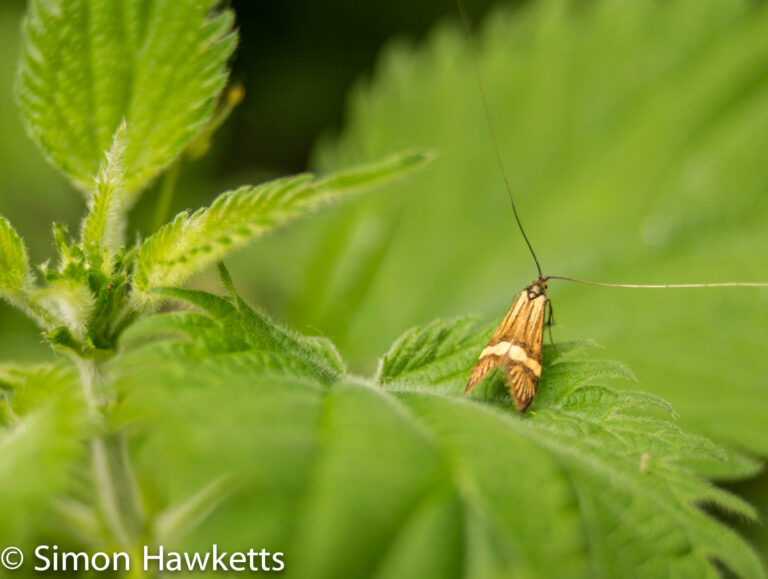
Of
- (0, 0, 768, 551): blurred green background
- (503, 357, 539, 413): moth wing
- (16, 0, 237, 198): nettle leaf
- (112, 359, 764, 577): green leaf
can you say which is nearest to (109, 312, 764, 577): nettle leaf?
(112, 359, 764, 577): green leaf

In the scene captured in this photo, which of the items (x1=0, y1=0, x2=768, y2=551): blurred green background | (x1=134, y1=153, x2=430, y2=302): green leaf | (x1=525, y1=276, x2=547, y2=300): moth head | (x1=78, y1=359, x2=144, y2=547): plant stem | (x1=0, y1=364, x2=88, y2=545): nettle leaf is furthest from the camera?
(x1=0, y1=0, x2=768, y2=551): blurred green background

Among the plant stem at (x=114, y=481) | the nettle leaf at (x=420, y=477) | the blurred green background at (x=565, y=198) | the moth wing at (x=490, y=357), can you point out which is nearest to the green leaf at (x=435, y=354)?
the moth wing at (x=490, y=357)

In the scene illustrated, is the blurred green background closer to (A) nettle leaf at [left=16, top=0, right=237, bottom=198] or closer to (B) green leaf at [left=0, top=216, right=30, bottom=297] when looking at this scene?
(A) nettle leaf at [left=16, top=0, right=237, bottom=198]

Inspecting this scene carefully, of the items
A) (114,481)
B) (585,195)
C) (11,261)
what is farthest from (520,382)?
(585,195)

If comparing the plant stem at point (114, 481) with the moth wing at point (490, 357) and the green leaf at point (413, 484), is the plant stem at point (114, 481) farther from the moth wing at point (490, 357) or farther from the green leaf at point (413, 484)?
the moth wing at point (490, 357)

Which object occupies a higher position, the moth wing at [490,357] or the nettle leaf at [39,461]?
the nettle leaf at [39,461]

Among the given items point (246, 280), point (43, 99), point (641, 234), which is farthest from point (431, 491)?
point (246, 280)

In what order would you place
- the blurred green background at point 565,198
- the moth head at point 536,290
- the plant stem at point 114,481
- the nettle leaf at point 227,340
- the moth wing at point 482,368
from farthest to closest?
1. the blurred green background at point 565,198
2. the moth head at point 536,290
3. the moth wing at point 482,368
4. the plant stem at point 114,481
5. the nettle leaf at point 227,340
